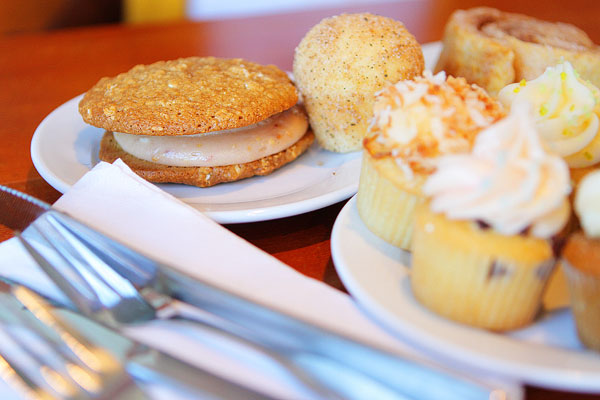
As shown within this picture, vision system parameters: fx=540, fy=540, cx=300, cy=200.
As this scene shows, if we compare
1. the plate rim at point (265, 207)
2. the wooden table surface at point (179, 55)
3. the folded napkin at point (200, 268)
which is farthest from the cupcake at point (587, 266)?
the plate rim at point (265, 207)

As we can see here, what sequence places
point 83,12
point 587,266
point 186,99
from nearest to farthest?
point 587,266
point 186,99
point 83,12

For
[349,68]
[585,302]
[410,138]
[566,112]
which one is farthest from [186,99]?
[585,302]

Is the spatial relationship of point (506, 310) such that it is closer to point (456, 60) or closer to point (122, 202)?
point (122, 202)

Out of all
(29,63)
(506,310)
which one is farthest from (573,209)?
(29,63)

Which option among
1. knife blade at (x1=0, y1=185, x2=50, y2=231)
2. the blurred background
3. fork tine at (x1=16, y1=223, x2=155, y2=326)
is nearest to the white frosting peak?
fork tine at (x1=16, y1=223, x2=155, y2=326)

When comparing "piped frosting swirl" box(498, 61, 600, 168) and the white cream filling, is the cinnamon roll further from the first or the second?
the white cream filling

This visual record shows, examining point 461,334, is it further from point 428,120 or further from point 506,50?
point 506,50

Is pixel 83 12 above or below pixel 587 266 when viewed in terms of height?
below
